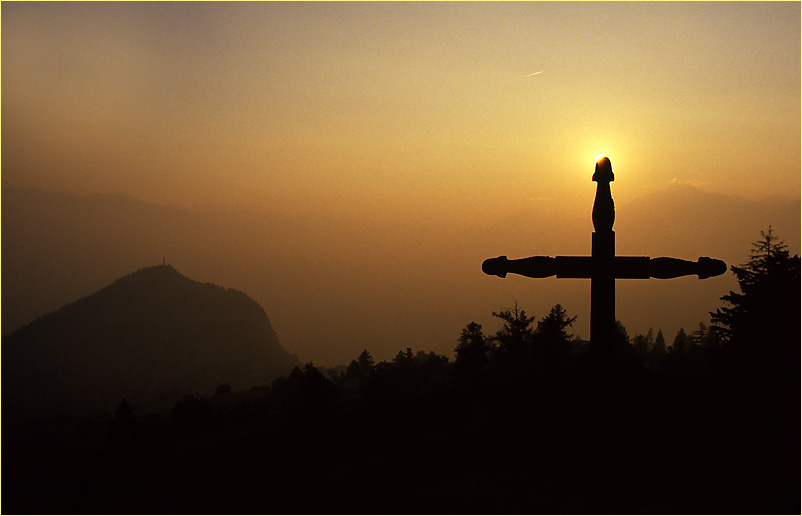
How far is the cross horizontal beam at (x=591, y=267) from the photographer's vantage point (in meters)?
8.78

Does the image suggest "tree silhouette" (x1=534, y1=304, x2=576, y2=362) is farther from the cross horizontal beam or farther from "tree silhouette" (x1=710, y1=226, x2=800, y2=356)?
the cross horizontal beam

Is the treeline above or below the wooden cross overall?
below

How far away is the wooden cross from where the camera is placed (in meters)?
8.74

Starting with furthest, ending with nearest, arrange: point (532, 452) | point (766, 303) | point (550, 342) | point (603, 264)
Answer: point (550, 342)
point (766, 303)
point (532, 452)
point (603, 264)

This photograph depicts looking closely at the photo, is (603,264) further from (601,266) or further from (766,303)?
(766,303)

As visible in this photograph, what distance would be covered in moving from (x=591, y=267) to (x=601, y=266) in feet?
0.43

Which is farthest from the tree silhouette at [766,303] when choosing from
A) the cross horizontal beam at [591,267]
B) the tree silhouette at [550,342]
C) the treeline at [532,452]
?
the cross horizontal beam at [591,267]

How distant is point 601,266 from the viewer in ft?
28.9

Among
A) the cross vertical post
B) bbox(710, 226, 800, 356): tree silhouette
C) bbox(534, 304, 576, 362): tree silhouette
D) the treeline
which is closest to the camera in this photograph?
the cross vertical post

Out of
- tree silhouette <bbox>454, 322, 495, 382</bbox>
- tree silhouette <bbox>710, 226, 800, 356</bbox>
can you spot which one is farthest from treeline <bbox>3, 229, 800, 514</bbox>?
tree silhouette <bbox>454, 322, 495, 382</bbox>

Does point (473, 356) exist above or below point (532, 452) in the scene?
above

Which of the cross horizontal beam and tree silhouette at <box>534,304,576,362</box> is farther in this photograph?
tree silhouette at <box>534,304,576,362</box>

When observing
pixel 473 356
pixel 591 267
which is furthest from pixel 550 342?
pixel 591 267

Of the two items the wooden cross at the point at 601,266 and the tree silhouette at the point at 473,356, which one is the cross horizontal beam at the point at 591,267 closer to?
the wooden cross at the point at 601,266
